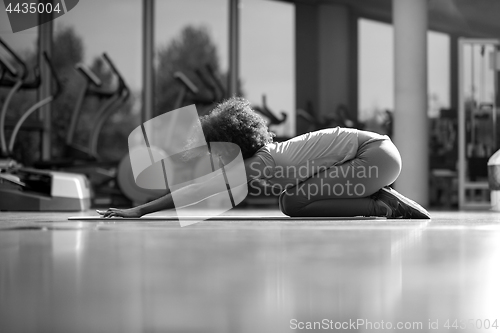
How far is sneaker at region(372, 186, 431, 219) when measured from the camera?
2.23 m

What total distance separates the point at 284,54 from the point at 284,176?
18.4 ft

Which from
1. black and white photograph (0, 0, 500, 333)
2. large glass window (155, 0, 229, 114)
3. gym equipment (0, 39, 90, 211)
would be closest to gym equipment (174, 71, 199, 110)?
black and white photograph (0, 0, 500, 333)

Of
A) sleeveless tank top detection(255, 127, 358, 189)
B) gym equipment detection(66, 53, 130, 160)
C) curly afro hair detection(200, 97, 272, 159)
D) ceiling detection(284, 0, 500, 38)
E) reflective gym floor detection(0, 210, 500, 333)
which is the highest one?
ceiling detection(284, 0, 500, 38)

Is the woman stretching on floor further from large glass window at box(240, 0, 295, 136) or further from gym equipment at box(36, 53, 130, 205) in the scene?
large glass window at box(240, 0, 295, 136)

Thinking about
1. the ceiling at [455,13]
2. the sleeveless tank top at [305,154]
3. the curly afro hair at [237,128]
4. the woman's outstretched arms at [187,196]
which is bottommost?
the woman's outstretched arms at [187,196]

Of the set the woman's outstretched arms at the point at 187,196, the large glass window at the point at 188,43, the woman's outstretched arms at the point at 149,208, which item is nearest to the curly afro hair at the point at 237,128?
the woman's outstretched arms at the point at 187,196

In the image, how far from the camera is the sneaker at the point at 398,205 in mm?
2227

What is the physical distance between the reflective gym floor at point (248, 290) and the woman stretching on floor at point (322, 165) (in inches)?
43.3

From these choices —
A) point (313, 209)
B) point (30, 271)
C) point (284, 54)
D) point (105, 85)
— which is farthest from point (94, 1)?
point (30, 271)

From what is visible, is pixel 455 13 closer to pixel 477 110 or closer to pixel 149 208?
pixel 477 110

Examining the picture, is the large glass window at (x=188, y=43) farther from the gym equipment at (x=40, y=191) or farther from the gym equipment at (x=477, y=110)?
the gym equipment at (x=40, y=191)

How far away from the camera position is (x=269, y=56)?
24.7 ft

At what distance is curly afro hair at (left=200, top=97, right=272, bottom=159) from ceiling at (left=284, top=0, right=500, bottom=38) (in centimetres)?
566

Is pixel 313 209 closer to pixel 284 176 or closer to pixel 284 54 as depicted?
→ pixel 284 176
